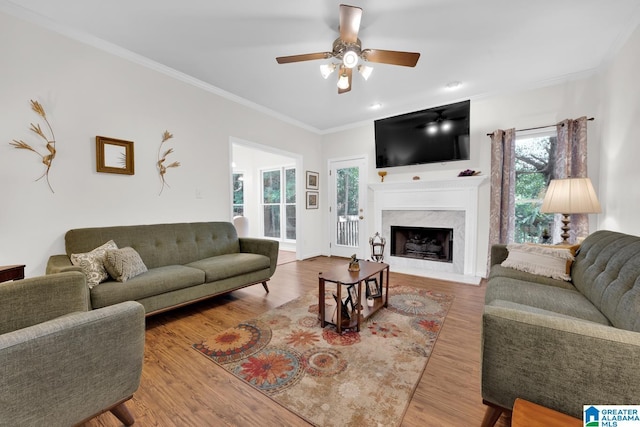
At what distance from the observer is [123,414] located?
1.28 m

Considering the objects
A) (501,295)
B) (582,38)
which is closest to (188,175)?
(501,295)

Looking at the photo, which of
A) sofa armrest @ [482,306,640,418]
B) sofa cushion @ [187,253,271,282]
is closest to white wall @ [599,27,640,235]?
sofa armrest @ [482,306,640,418]

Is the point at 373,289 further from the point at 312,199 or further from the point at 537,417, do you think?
the point at 312,199

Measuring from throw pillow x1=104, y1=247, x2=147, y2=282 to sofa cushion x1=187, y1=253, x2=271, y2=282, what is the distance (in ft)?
1.89

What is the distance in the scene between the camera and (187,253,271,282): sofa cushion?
8.88ft

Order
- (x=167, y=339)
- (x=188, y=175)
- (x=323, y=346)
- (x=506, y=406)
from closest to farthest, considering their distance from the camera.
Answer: (x=506, y=406) → (x=323, y=346) → (x=167, y=339) → (x=188, y=175)

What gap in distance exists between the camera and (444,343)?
208cm

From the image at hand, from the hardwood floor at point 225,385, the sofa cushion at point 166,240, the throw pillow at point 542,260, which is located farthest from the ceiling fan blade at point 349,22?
the sofa cushion at point 166,240

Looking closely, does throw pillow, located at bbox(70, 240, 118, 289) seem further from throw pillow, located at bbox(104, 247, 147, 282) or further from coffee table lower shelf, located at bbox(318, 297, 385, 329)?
coffee table lower shelf, located at bbox(318, 297, 385, 329)

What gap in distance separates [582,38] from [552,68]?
0.61m

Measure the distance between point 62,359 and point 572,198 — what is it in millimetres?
3829

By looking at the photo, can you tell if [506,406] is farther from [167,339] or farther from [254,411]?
[167,339]

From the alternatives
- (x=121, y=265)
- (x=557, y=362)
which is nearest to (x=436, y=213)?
(x=557, y=362)

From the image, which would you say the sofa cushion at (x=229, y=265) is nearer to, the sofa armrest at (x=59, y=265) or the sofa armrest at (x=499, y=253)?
the sofa armrest at (x=59, y=265)
